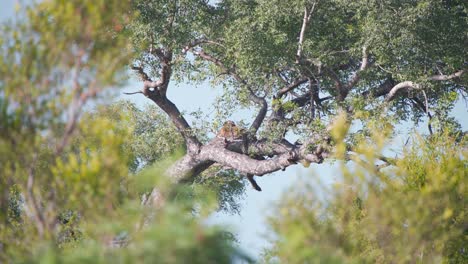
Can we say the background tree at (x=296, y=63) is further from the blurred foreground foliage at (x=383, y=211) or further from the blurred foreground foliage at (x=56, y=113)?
the blurred foreground foliage at (x=56, y=113)

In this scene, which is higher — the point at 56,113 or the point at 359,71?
the point at 359,71

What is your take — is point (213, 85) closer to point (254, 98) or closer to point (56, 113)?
point (254, 98)

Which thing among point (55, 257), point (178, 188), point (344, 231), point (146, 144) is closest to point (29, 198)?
point (178, 188)

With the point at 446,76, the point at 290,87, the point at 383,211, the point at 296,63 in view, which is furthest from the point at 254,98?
the point at 383,211

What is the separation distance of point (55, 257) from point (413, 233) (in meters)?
6.15

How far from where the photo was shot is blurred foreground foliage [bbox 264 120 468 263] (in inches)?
361

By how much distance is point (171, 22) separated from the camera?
2016 centimetres

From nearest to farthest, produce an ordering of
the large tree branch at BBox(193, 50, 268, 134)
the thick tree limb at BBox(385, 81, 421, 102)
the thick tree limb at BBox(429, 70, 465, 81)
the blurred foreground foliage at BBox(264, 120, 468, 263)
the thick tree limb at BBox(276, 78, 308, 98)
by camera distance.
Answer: the blurred foreground foliage at BBox(264, 120, 468, 263) < the thick tree limb at BBox(429, 70, 465, 81) < the thick tree limb at BBox(385, 81, 421, 102) < the large tree branch at BBox(193, 50, 268, 134) < the thick tree limb at BBox(276, 78, 308, 98)

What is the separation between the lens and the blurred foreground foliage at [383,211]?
9.17 metres

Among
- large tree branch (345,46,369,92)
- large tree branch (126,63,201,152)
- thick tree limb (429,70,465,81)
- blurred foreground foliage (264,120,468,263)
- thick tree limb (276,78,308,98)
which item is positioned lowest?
blurred foreground foliage (264,120,468,263)

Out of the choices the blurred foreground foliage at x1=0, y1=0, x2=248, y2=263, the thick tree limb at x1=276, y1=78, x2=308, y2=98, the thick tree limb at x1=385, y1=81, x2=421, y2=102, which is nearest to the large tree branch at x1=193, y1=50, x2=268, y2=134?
the thick tree limb at x1=276, y1=78, x2=308, y2=98

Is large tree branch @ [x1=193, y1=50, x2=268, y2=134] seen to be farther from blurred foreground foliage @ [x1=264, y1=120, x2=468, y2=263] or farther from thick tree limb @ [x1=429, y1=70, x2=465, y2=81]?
blurred foreground foliage @ [x1=264, y1=120, x2=468, y2=263]

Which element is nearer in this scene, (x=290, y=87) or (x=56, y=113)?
(x=56, y=113)

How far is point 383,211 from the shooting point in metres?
10.1
